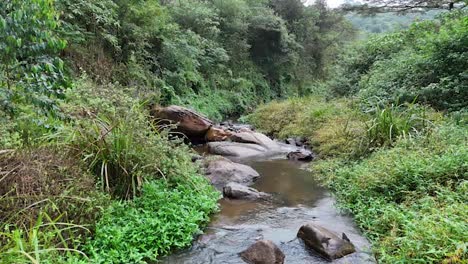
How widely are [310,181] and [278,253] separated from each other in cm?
304

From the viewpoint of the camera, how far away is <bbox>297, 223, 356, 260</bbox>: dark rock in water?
12.7 feet

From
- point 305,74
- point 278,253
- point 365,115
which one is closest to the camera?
point 278,253

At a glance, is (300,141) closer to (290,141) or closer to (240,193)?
(290,141)

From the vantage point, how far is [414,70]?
9836 millimetres

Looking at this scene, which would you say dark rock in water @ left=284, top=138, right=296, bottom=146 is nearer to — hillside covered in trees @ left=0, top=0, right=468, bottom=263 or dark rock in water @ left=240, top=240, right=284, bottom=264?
hillside covered in trees @ left=0, top=0, right=468, bottom=263

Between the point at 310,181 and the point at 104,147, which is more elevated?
the point at 104,147

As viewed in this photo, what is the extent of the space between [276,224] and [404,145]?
2.55m

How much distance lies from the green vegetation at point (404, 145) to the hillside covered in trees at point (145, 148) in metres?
0.02

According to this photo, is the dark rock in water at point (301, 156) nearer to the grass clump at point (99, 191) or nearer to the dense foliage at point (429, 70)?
the dense foliage at point (429, 70)

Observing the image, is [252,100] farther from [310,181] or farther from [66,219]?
[66,219]

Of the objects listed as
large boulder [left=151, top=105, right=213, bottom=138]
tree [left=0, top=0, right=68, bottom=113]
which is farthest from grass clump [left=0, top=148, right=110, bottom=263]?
large boulder [left=151, top=105, right=213, bottom=138]

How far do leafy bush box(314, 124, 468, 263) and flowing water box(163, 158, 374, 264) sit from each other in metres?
0.23

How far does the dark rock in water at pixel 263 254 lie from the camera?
3.74 m

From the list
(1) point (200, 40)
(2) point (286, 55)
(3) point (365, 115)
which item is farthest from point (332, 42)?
(3) point (365, 115)
